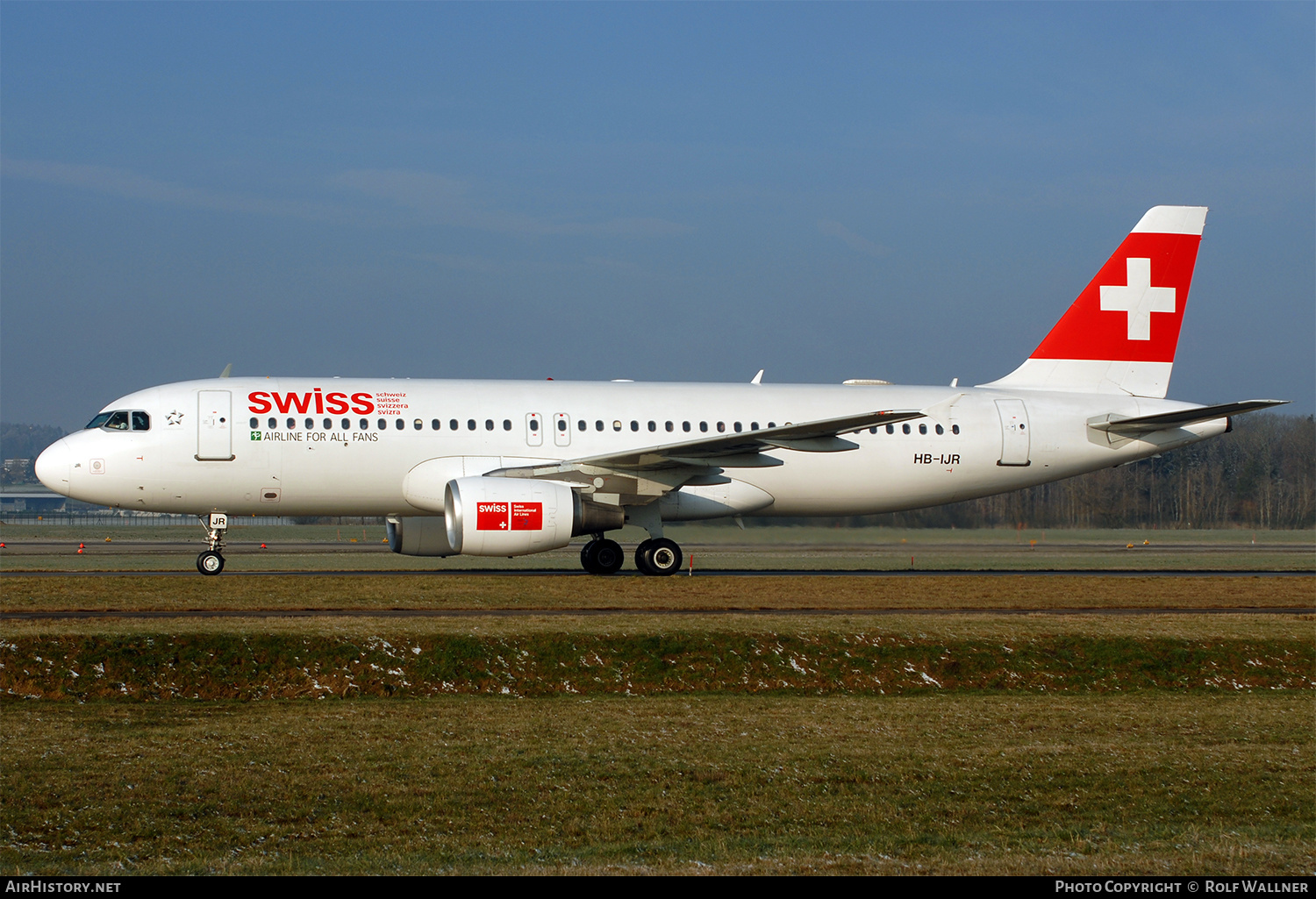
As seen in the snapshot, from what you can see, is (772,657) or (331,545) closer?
(772,657)

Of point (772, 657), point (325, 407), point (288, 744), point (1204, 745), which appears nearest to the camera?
point (288, 744)

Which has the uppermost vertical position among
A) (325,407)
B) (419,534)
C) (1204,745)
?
(325,407)

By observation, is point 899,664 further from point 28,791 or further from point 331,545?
point 331,545

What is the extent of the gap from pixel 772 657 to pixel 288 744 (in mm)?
6698

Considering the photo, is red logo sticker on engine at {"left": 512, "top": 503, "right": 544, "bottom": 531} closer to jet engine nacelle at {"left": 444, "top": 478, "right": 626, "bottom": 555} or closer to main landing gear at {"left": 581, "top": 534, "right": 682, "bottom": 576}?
jet engine nacelle at {"left": 444, "top": 478, "right": 626, "bottom": 555}

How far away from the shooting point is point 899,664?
1501 cm

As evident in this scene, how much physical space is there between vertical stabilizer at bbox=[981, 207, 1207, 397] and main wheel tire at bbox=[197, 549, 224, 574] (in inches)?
693

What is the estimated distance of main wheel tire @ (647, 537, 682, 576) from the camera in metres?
23.7

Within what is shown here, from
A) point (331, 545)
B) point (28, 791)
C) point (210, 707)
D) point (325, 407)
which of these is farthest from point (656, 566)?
point (331, 545)

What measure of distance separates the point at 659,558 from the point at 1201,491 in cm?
4250

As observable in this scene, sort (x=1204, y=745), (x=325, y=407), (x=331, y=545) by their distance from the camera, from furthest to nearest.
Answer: (x=331, y=545)
(x=325, y=407)
(x=1204, y=745)

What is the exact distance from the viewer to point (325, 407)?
22.8 metres

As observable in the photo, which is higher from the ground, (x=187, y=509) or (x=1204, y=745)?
(x=187, y=509)

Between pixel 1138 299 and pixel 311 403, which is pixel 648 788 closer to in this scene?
pixel 311 403
